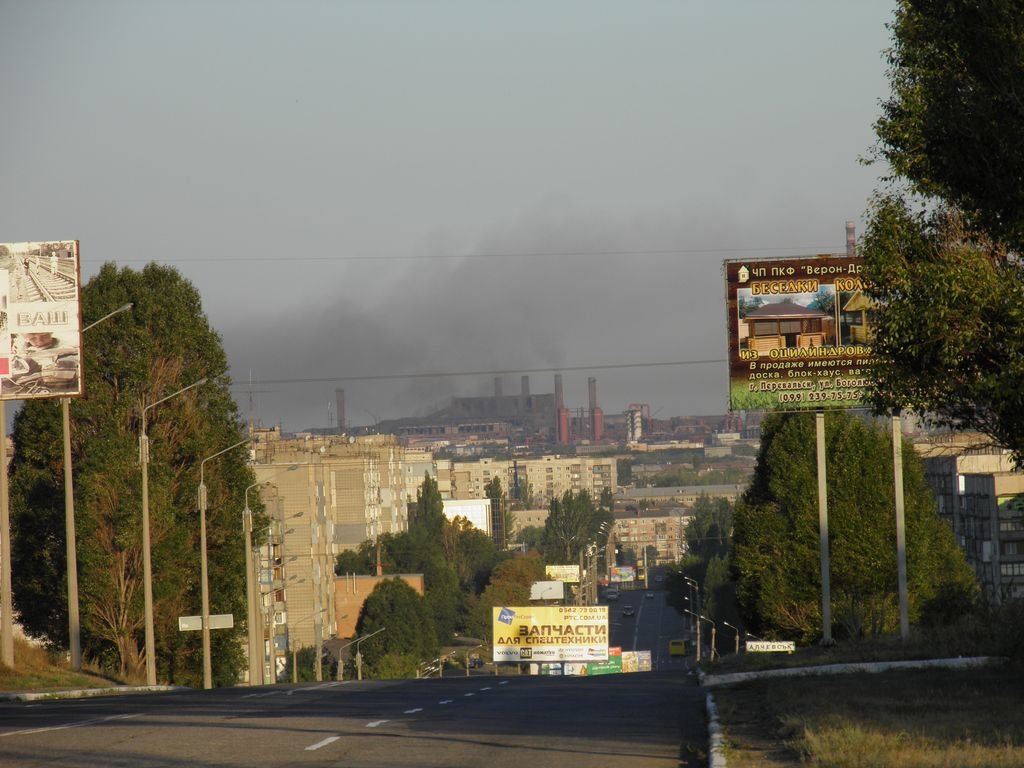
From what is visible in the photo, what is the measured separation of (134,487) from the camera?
5291cm

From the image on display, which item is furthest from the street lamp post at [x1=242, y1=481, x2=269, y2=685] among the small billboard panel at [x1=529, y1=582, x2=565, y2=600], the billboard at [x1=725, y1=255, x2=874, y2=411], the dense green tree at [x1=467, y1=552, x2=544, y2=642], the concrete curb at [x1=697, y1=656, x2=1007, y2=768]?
the dense green tree at [x1=467, y1=552, x2=544, y2=642]

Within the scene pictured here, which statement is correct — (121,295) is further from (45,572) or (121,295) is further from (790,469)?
(790,469)

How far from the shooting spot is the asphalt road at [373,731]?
1531 centimetres

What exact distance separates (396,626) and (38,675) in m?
79.8

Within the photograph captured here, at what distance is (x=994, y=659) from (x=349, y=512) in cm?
14500

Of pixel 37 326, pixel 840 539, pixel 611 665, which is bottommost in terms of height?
pixel 611 665

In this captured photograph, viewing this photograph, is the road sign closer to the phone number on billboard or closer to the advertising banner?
the phone number on billboard

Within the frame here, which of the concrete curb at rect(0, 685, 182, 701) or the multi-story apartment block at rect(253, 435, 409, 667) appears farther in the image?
the multi-story apartment block at rect(253, 435, 409, 667)

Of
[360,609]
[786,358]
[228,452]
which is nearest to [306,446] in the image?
[360,609]

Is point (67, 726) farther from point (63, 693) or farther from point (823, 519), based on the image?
point (823, 519)

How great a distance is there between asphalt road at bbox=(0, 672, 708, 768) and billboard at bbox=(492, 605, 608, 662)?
69.7 meters

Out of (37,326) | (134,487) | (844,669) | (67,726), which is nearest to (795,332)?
(844,669)

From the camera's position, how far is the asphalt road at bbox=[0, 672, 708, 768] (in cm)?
1531

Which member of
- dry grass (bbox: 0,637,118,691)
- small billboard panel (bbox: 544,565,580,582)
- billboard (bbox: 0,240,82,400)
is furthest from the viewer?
small billboard panel (bbox: 544,565,580,582)
